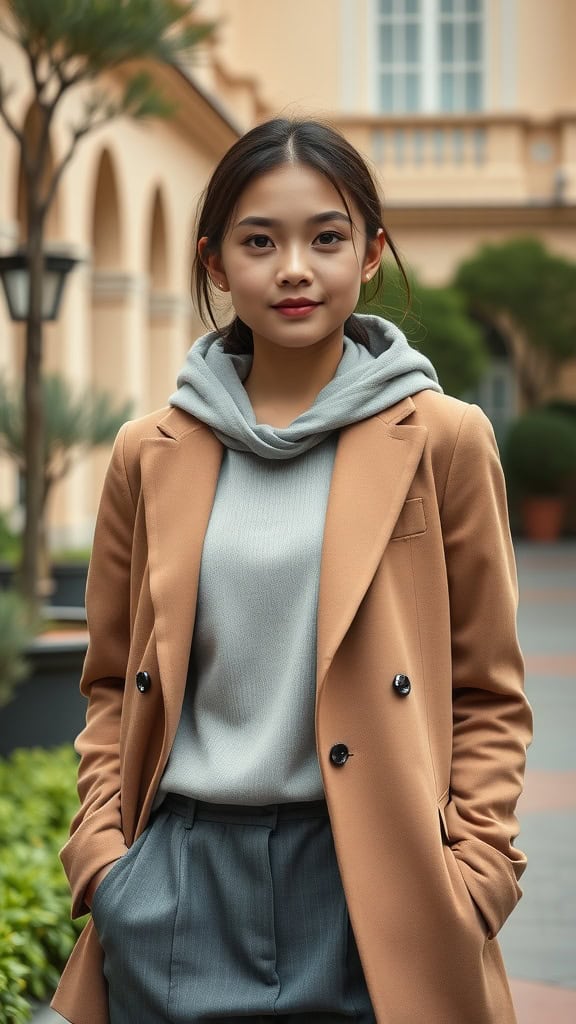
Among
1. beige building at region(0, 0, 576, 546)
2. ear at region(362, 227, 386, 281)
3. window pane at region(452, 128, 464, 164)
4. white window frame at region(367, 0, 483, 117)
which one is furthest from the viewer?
white window frame at region(367, 0, 483, 117)

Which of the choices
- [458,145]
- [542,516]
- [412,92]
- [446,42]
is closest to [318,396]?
[542,516]

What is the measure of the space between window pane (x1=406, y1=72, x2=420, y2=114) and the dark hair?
25.8 metres

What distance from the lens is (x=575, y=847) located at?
5852 mm

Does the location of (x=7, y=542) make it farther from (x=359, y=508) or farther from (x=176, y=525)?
(x=359, y=508)

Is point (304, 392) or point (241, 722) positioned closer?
point (241, 722)

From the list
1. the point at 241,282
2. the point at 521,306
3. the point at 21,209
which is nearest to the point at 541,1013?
the point at 241,282

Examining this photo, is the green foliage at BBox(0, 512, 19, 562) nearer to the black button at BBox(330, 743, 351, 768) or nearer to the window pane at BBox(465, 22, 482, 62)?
A: the black button at BBox(330, 743, 351, 768)

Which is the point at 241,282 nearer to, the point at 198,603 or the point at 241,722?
the point at 198,603

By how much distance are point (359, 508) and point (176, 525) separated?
0.82 feet

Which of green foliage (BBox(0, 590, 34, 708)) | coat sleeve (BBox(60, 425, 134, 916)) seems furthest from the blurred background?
coat sleeve (BBox(60, 425, 134, 916))

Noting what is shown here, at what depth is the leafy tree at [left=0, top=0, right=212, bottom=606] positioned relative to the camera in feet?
21.4

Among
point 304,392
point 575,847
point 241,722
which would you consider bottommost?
point 575,847

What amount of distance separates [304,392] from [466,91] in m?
26.1

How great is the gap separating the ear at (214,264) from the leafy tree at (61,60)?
466 cm
